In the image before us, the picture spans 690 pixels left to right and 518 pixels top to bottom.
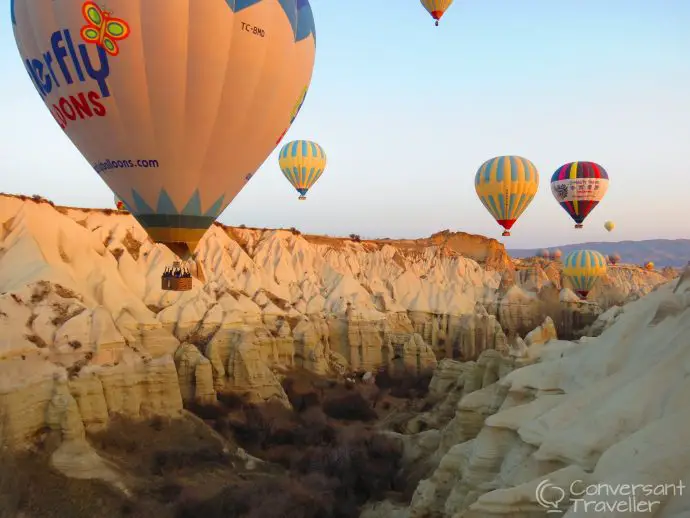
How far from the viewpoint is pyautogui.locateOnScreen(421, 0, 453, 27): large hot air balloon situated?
35719mm

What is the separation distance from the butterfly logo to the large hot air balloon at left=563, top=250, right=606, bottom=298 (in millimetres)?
47181

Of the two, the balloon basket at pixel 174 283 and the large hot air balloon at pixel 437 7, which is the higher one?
the large hot air balloon at pixel 437 7

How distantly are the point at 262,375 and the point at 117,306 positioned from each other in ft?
27.3

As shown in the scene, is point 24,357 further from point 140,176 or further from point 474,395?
point 474,395

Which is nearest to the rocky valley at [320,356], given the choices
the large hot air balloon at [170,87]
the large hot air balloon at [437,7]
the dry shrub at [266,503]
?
the dry shrub at [266,503]

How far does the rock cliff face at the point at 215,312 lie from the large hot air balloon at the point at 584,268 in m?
2.94

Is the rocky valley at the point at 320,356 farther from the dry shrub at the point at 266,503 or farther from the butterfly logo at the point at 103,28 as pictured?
the butterfly logo at the point at 103,28

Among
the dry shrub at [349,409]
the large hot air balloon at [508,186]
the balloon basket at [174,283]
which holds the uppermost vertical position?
the large hot air balloon at [508,186]

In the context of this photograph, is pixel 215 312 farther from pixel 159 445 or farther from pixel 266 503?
pixel 266 503

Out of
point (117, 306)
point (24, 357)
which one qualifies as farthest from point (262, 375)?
point (24, 357)

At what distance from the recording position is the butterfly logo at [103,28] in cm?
1409

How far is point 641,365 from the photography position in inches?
449

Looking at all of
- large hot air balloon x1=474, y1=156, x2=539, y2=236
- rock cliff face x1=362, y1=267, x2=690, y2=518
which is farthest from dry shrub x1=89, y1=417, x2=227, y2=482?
large hot air balloon x1=474, y1=156, x2=539, y2=236

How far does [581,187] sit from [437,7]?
54.2 ft
